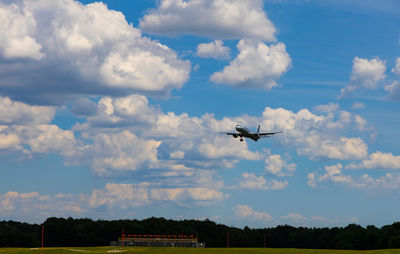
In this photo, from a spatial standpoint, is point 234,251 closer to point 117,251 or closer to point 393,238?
point 117,251

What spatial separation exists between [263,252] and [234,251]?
17.7 ft

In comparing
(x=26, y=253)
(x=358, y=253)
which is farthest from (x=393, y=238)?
(x=26, y=253)

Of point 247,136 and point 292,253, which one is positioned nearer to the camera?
point 292,253

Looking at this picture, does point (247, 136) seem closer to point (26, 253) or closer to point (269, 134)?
point (269, 134)

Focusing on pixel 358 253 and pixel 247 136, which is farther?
pixel 247 136

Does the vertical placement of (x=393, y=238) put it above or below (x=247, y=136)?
below

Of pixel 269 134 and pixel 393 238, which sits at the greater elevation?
pixel 269 134

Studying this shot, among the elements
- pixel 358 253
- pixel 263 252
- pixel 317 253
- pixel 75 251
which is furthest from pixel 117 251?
pixel 358 253

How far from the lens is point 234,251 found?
103 m

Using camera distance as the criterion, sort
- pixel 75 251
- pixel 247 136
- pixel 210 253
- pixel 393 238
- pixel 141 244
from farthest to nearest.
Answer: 1. pixel 393 238
2. pixel 141 244
3. pixel 247 136
4. pixel 75 251
5. pixel 210 253

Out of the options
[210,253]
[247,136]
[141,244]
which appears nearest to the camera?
[210,253]

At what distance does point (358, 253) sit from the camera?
10162 cm

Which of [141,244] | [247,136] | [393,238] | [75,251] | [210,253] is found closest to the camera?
[210,253]

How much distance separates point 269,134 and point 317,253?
145 ft
